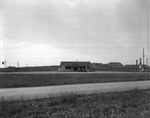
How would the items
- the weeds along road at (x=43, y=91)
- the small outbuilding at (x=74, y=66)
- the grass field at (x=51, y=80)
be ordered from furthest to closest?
1. the small outbuilding at (x=74, y=66)
2. the grass field at (x=51, y=80)
3. the weeds along road at (x=43, y=91)

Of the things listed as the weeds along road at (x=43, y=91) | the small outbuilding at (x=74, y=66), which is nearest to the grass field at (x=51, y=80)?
the weeds along road at (x=43, y=91)

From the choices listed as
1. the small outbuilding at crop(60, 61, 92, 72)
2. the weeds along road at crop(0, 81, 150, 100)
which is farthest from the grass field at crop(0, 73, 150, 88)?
the small outbuilding at crop(60, 61, 92, 72)

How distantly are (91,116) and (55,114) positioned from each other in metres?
1.09

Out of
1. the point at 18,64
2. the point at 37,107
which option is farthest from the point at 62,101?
the point at 18,64

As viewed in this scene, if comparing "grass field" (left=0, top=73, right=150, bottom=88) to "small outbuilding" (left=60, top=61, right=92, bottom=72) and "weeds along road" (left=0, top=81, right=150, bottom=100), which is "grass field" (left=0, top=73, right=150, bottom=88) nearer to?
"weeds along road" (left=0, top=81, right=150, bottom=100)

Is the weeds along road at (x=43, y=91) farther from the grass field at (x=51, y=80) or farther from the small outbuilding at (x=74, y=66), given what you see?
the small outbuilding at (x=74, y=66)

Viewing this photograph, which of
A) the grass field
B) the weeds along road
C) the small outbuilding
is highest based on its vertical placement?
the small outbuilding

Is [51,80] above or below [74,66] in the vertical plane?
below

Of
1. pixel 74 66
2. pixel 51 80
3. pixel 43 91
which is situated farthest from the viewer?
pixel 74 66

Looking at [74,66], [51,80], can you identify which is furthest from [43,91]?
[74,66]

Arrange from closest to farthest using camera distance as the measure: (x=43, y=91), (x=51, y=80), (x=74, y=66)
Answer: (x=43, y=91), (x=51, y=80), (x=74, y=66)

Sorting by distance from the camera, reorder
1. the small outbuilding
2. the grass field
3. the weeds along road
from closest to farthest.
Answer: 1. the weeds along road
2. the grass field
3. the small outbuilding

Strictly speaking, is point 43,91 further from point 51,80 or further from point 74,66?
point 74,66

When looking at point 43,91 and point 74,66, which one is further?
point 74,66
